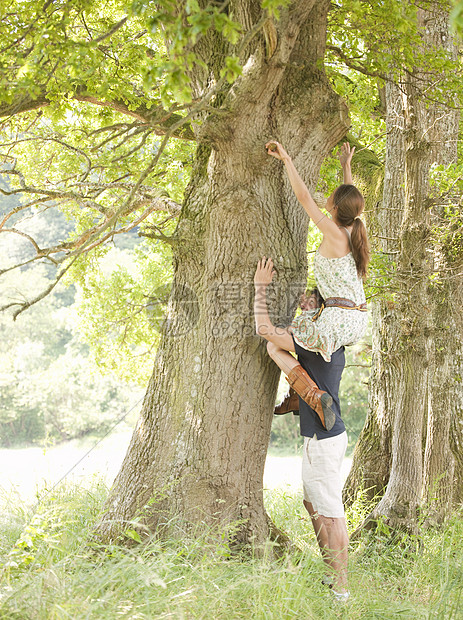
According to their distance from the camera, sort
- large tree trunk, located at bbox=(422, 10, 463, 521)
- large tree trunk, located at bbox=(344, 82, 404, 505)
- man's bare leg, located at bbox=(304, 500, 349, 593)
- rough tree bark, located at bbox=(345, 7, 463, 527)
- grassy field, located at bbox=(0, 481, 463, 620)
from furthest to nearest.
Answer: large tree trunk, located at bbox=(344, 82, 404, 505) → large tree trunk, located at bbox=(422, 10, 463, 521) → rough tree bark, located at bbox=(345, 7, 463, 527) → man's bare leg, located at bbox=(304, 500, 349, 593) → grassy field, located at bbox=(0, 481, 463, 620)

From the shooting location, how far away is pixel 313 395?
368 cm

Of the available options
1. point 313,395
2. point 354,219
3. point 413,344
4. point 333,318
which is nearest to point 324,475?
point 313,395

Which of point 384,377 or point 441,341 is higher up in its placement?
point 441,341

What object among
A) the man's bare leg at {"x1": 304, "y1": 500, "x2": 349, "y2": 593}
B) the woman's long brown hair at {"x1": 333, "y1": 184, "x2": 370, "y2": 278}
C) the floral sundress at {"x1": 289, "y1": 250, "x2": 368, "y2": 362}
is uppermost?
the woman's long brown hair at {"x1": 333, "y1": 184, "x2": 370, "y2": 278}

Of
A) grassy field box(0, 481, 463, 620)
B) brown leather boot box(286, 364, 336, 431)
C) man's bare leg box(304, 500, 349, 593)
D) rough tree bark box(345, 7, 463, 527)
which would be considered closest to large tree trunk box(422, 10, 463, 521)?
rough tree bark box(345, 7, 463, 527)

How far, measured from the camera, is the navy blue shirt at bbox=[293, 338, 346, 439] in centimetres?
379

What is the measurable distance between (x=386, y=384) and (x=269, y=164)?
3.60 metres

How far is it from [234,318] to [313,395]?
709 millimetres

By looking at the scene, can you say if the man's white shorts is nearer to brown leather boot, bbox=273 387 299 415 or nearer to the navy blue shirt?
the navy blue shirt

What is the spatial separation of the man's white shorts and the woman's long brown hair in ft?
Answer: 3.72

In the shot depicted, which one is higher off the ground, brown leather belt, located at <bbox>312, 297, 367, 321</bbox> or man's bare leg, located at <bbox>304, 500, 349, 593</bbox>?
brown leather belt, located at <bbox>312, 297, 367, 321</bbox>

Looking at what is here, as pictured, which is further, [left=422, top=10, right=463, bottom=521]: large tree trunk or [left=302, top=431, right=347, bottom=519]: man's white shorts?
[left=422, top=10, right=463, bottom=521]: large tree trunk

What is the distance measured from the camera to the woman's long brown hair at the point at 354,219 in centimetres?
380

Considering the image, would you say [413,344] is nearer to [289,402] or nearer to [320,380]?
[289,402]
